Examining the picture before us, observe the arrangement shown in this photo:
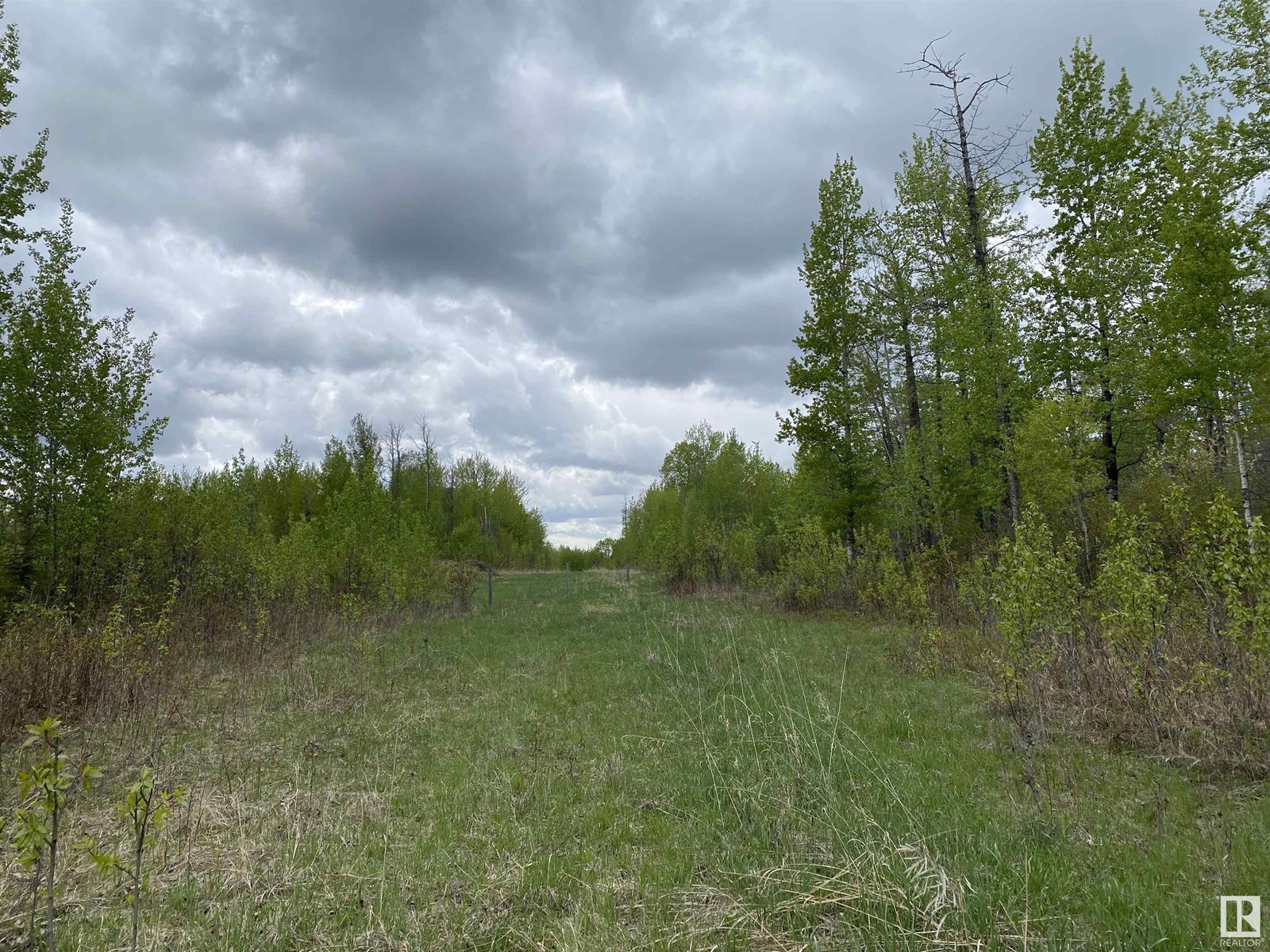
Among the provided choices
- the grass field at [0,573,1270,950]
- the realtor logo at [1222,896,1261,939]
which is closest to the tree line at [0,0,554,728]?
the grass field at [0,573,1270,950]

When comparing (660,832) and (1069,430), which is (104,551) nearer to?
(660,832)

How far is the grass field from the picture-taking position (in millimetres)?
3223

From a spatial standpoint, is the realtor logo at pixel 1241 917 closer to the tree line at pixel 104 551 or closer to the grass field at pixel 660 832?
the grass field at pixel 660 832

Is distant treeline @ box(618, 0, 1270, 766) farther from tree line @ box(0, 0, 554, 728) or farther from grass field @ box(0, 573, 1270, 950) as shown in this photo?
tree line @ box(0, 0, 554, 728)

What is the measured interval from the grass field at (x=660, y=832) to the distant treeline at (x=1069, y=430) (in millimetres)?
1377

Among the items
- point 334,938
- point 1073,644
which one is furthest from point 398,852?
point 1073,644

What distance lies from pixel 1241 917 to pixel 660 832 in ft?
10.9

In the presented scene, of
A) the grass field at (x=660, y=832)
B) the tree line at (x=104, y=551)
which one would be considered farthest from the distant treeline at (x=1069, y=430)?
the tree line at (x=104, y=551)

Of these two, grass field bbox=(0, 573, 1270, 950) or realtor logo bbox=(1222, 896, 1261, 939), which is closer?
realtor logo bbox=(1222, 896, 1261, 939)

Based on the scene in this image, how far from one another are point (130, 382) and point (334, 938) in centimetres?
1957

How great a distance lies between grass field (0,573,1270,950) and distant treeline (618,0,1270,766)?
1.38 meters

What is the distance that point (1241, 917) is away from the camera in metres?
3.15

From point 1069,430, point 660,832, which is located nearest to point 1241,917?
point 660,832

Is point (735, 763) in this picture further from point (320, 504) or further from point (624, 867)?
point (320, 504)
